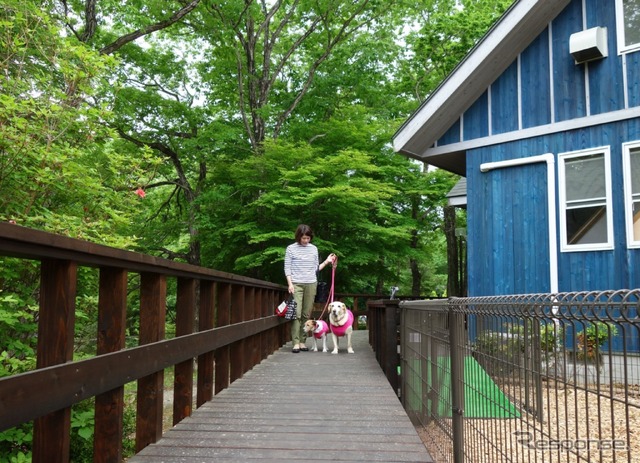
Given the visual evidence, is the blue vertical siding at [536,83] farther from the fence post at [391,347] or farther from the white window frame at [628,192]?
the fence post at [391,347]

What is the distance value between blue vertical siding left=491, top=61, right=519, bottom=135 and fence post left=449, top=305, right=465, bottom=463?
22.6 ft

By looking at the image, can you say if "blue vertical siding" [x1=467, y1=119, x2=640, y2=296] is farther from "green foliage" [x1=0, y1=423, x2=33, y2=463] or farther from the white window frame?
"green foliage" [x1=0, y1=423, x2=33, y2=463]

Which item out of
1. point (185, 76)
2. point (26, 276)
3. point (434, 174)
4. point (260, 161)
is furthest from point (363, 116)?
point (26, 276)

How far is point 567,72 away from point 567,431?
8110 millimetres

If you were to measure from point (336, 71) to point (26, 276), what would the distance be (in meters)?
12.8

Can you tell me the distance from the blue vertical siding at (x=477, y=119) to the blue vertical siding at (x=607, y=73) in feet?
5.68

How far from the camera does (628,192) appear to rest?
7.65 meters

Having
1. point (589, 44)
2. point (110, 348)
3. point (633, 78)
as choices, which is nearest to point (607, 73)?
point (633, 78)

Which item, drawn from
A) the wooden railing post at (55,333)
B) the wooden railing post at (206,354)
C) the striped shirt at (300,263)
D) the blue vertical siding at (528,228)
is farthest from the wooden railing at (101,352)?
the blue vertical siding at (528,228)

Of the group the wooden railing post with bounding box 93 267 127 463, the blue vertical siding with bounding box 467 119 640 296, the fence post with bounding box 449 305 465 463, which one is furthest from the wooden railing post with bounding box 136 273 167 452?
the blue vertical siding with bounding box 467 119 640 296

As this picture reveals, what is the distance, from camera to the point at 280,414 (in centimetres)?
400

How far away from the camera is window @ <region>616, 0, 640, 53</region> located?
7.84 metres

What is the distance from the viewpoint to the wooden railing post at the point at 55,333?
206 cm

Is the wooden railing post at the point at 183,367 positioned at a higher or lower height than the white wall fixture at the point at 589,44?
lower
